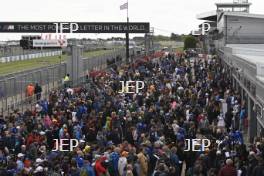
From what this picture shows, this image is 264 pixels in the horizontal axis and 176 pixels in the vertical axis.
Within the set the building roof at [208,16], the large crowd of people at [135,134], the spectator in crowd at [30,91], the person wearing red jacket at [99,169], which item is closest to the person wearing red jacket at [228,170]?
the large crowd of people at [135,134]

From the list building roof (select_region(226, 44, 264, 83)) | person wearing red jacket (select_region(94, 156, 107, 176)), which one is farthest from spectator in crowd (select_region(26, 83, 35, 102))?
person wearing red jacket (select_region(94, 156, 107, 176))

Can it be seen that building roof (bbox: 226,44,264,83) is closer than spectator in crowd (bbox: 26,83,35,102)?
Yes

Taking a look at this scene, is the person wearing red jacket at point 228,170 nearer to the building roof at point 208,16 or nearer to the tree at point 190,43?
the building roof at point 208,16

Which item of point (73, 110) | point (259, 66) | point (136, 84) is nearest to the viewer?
point (259, 66)

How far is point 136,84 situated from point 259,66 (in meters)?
14.7

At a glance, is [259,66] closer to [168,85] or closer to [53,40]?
[168,85]

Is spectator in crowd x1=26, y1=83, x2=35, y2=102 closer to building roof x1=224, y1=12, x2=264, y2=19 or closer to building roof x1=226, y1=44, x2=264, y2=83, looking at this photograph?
building roof x1=226, y1=44, x2=264, y2=83

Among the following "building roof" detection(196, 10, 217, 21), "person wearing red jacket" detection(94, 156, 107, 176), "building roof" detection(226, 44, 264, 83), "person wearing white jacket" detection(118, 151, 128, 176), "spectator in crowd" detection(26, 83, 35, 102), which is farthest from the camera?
"building roof" detection(196, 10, 217, 21)

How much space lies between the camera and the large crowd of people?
1530cm

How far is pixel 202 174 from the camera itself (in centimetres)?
1468

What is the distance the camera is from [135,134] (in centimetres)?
1981

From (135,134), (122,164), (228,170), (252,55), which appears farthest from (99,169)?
(252,55)

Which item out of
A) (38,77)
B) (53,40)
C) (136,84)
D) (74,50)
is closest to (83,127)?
(136,84)

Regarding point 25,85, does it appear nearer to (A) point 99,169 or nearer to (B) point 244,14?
(A) point 99,169
